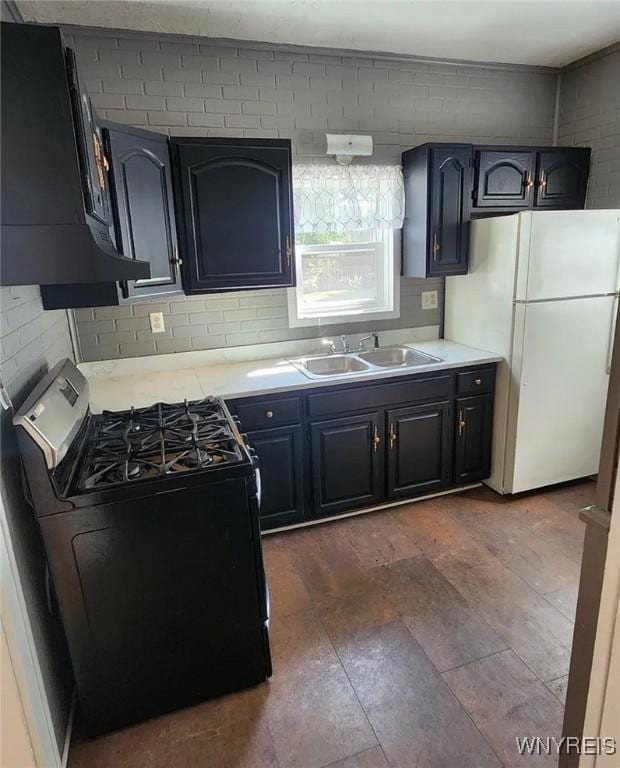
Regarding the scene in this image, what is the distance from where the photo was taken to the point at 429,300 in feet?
11.0

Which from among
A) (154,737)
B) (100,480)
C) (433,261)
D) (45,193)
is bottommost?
(154,737)

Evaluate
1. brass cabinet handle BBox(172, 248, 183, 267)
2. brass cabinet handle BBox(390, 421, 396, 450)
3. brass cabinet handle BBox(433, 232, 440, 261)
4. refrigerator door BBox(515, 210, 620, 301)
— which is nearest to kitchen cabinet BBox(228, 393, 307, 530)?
brass cabinet handle BBox(390, 421, 396, 450)

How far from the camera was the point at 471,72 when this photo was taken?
3.08 m

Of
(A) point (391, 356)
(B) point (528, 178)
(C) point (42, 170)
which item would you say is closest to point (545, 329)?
(A) point (391, 356)

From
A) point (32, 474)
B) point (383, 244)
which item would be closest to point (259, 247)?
point (383, 244)

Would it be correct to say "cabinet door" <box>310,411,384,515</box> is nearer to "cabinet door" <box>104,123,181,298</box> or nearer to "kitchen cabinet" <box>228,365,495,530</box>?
"kitchen cabinet" <box>228,365,495,530</box>

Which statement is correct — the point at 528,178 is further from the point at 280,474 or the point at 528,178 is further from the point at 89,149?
the point at 89,149

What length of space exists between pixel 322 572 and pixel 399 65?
2.96 meters

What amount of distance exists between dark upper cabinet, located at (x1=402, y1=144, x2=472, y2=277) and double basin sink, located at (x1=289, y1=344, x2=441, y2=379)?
506mm

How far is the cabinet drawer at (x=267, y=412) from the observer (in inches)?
95.3

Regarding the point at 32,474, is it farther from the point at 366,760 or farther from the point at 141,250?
the point at 366,760

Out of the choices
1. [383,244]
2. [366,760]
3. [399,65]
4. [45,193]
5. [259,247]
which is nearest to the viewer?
[45,193]

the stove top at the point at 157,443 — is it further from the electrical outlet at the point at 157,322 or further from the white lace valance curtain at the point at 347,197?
the white lace valance curtain at the point at 347,197

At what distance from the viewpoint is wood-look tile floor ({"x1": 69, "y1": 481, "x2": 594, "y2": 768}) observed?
61.4 inches
